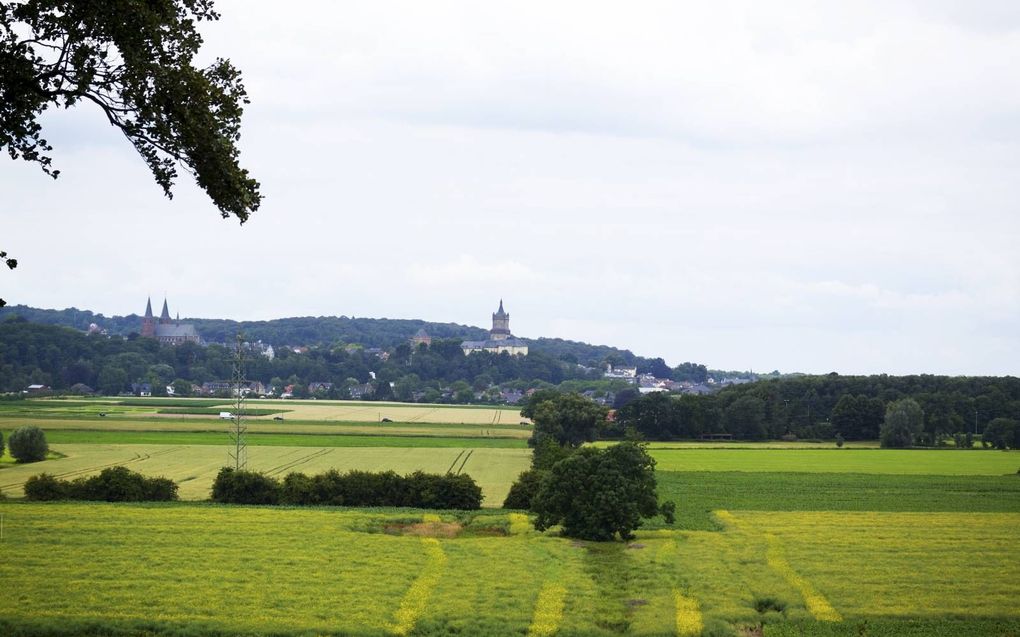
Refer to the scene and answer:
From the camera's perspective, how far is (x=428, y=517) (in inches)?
1812

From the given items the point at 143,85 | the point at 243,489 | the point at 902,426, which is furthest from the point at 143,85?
the point at 902,426

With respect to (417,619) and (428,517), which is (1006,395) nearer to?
(428,517)

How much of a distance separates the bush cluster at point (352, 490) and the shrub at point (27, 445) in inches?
899

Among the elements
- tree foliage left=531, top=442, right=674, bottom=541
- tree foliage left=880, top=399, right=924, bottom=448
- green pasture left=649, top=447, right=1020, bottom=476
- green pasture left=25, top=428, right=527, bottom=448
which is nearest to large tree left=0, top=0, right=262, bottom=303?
tree foliage left=531, top=442, right=674, bottom=541

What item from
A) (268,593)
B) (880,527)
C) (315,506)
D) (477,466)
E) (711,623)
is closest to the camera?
(711,623)

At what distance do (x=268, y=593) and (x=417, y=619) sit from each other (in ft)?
15.1

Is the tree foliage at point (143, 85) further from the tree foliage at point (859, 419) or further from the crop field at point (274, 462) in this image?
the tree foliage at point (859, 419)

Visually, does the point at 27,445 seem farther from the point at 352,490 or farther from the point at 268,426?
the point at 268,426

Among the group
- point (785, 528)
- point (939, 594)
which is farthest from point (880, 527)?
point (939, 594)

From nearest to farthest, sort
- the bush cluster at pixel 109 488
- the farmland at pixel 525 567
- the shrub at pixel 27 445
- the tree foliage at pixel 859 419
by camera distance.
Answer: the farmland at pixel 525 567 < the bush cluster at pixel 109 488 < the shrub at pixel 27 445 < the tree foliage at pixel 859 419

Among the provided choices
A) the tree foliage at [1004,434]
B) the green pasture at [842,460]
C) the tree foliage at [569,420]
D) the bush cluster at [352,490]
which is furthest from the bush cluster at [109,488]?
the tree foliage at [1004,434]

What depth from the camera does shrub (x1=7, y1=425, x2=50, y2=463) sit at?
68812mm

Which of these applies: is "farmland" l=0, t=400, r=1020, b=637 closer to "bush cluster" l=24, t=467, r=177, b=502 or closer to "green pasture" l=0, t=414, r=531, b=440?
"bush cluster" l=24, t=467, r=177, b=502

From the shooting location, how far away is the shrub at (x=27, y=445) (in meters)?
68.8
